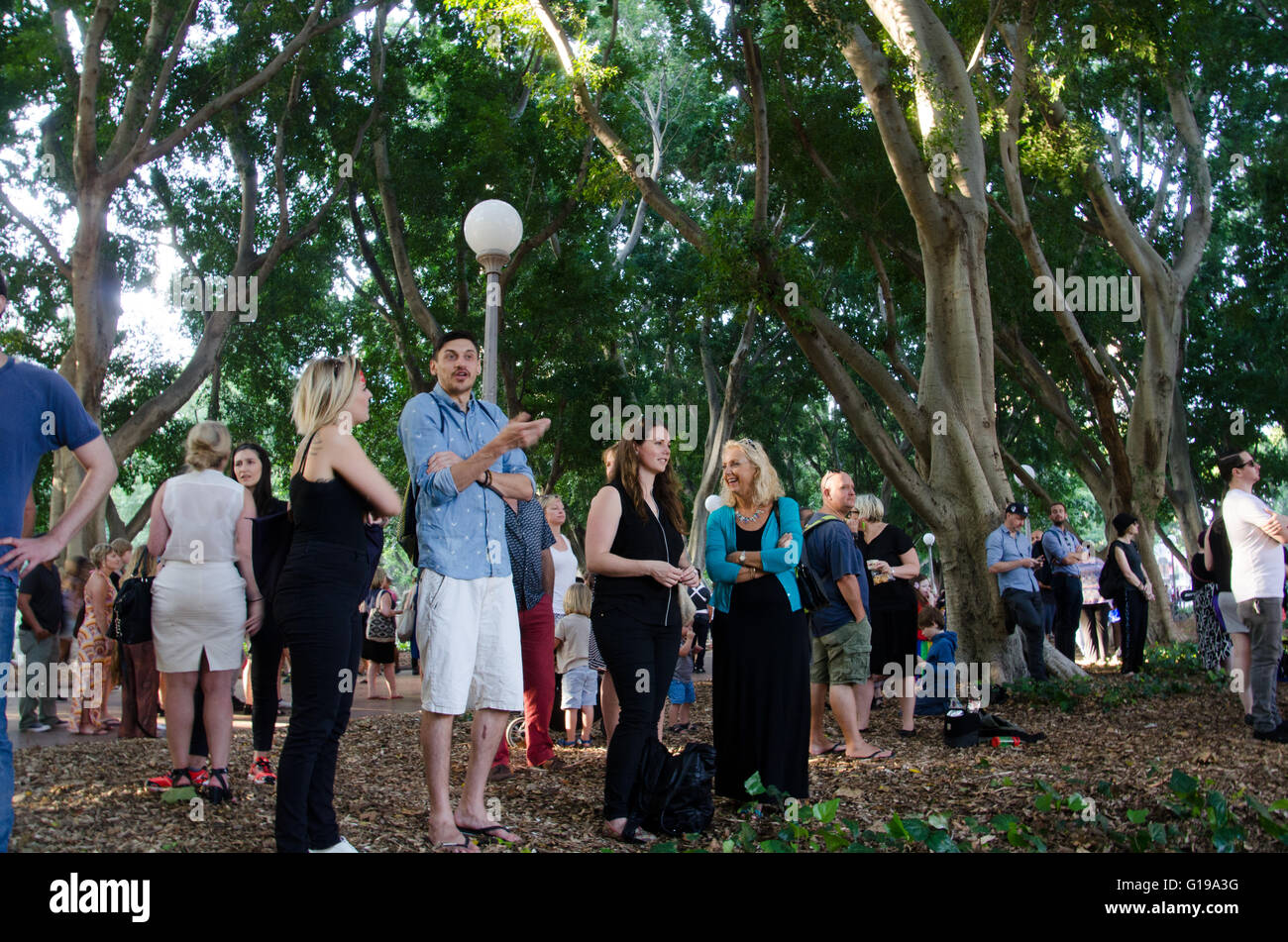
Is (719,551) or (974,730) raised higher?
(719,551)

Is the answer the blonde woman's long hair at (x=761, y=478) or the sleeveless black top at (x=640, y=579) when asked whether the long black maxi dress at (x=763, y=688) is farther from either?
the sleeveless black top at (x=640, y=579)

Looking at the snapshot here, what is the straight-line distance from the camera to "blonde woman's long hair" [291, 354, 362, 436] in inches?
170

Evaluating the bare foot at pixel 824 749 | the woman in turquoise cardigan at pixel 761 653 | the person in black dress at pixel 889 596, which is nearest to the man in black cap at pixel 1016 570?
the person in black dress at pixel 889 596

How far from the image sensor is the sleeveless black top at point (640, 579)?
17.3 feet

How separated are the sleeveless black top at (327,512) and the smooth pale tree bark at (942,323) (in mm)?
7585

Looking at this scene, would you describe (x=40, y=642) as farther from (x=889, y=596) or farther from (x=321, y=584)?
(x=889, y=596)

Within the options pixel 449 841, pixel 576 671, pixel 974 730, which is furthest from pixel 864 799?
pixel 576 671

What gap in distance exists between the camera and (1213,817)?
4.37 meters

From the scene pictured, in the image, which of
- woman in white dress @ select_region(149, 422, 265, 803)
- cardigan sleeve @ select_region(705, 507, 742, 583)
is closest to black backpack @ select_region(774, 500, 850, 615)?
cardigan sleeve @ select_region(705, 507, 742, 583)

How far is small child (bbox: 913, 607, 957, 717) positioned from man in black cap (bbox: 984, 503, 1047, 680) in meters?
0.77

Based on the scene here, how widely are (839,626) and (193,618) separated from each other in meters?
4.36

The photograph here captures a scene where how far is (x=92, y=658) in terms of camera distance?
10.0 m

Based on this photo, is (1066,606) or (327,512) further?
(1066,606)
